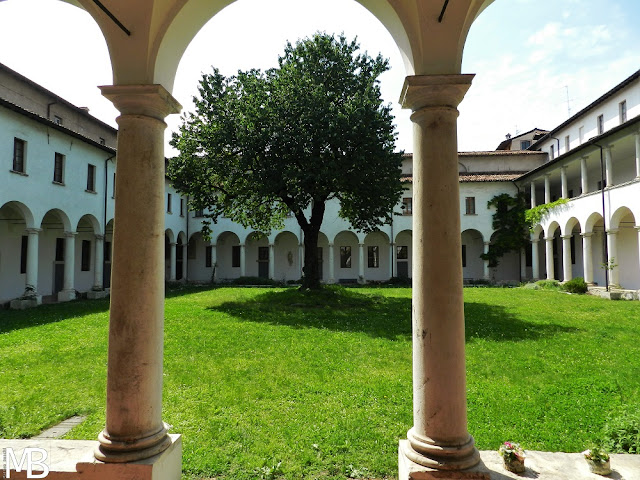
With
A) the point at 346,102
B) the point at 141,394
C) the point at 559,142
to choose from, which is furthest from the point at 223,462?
the point at 559,142

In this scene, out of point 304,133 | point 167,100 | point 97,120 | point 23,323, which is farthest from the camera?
point 97,120

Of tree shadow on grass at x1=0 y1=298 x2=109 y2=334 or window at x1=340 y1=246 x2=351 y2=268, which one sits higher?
window at x1=340 y1=246 x2=351 y2=268

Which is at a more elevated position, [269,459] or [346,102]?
[346,102]

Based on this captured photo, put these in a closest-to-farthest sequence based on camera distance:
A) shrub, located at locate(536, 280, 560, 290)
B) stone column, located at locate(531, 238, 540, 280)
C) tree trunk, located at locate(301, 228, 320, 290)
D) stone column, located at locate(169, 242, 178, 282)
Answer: tree trunk, located at locate(301, 228, 320, 290), shrub, located at locate(536, 280, 560, 290), stone column, located at locate(531, 238, 540, 280), stone column, located at locate(169, 242, 178, 282)

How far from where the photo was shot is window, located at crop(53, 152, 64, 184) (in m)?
20.4

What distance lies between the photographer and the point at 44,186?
19.4 metres

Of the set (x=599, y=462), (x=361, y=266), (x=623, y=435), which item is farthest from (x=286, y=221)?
(x=599, y=462)

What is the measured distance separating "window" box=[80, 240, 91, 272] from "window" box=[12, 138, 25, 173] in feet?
26.6

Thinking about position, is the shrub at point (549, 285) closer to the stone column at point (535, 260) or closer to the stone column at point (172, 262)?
the stone column at point (535, 260)

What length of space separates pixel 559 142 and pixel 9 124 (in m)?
35.7

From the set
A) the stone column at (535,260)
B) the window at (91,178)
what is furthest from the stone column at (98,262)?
the stone column at (535,260)

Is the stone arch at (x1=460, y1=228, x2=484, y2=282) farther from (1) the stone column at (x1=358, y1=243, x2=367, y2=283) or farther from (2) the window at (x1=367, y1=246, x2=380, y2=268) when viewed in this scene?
(1) the stone column at (x1=358, y1=243, x2=367, y2=283)

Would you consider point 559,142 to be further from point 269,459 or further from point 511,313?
point 269,459

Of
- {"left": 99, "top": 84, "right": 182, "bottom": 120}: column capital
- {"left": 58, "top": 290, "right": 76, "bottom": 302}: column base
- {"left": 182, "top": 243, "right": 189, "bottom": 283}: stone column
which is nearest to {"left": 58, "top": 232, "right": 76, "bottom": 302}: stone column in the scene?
{"left": 58, "top": 290, "right": 76, "bottom": 302}: column base
